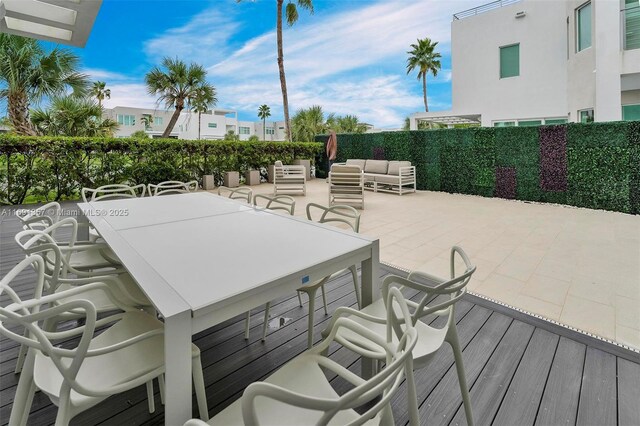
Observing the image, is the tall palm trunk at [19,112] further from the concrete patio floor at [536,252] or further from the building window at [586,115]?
the building window at [586,115]

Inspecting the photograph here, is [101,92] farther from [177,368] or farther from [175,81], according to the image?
[177,368]

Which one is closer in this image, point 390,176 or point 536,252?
point 536,252

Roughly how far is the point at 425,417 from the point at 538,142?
727 centimetres

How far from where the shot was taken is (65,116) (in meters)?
8.95

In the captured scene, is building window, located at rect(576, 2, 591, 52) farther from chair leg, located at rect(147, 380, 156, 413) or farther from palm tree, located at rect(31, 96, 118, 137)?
palm tree, located at rect(31, 96, 118, 137)

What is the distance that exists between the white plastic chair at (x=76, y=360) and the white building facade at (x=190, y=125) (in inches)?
1138

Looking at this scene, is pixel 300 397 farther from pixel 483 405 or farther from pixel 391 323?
pixel 483 405

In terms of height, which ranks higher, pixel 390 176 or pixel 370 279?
pixel 390 176

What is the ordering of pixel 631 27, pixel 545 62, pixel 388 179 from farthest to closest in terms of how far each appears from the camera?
pixel 545 62
pixel 388 179
pixel 631 27

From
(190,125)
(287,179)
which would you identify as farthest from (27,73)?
(190,125)

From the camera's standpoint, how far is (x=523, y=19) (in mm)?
10250

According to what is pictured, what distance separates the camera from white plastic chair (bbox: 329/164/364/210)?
7.07m

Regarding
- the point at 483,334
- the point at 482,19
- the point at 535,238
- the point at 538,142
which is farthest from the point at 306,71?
the point at 483,334

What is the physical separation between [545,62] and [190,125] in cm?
3319
